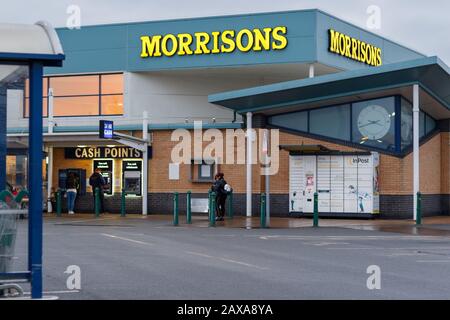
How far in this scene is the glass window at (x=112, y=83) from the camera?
33.6 meters

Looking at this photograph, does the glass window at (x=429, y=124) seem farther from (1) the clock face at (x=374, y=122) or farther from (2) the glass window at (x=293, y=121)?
(2) the glass window at (x=293, y=121)

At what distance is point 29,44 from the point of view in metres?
9.45

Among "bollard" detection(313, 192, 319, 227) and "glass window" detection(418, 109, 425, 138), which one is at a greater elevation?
"glass window" detection(418, 109, 425, 138)

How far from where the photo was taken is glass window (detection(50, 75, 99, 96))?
3394 cm

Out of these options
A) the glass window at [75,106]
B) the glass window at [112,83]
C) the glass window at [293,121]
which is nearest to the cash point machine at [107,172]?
the glass window at [75,106]

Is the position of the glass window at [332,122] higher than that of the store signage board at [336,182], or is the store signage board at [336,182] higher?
the glass window at [332,122]

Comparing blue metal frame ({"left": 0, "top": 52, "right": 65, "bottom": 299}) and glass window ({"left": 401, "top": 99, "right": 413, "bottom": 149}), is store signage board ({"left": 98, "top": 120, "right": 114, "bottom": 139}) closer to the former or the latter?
glass window ({"left": 401, "top": 99, "right": 413, "bottom": 149})

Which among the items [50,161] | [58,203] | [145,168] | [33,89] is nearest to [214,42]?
[145,168]

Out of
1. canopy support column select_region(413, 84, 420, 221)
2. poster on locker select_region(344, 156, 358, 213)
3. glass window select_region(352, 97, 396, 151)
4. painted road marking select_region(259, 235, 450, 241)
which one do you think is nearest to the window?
glass window select_region(352, 97, 396, 151)

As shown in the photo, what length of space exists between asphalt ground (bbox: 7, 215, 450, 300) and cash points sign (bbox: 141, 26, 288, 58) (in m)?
9.16

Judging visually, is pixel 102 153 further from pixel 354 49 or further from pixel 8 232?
pixel 8 232

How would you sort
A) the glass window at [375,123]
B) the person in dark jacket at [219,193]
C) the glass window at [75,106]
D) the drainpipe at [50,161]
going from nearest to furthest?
the person in dark jacket at [219,193]
the glass window at [375,123]
the drainpipe at [50,161]
the glass window at [75,106]

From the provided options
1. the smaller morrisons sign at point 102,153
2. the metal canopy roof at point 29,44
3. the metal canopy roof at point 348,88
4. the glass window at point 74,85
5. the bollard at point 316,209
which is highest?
the glass window at point 74,85

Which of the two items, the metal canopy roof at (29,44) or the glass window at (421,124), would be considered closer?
the metal canopy roof at (29,44)
